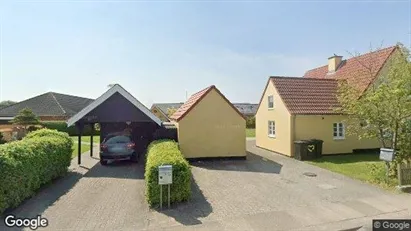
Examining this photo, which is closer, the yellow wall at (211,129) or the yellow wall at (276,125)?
the yellow wall at (211,129)

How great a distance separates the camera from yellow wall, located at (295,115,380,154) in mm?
18125

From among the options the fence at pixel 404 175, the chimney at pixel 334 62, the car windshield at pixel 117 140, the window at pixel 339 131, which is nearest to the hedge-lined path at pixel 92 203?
→ the car windshield at pixel 117 140

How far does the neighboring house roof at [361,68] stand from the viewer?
18719 mm

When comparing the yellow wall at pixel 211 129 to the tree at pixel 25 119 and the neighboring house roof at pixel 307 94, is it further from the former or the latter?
the tree at pixel 25 119

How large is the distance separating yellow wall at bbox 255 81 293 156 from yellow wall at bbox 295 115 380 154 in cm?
70

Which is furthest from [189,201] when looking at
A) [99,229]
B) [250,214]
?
[99,229]

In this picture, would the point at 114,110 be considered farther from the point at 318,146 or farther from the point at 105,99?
the point at 318,146

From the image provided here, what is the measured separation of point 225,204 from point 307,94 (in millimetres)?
13460

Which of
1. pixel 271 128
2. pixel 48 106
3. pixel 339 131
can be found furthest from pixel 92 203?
pixel 48 106

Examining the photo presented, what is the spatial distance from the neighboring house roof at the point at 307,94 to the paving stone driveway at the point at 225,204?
6.36m

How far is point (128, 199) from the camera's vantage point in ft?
29.7

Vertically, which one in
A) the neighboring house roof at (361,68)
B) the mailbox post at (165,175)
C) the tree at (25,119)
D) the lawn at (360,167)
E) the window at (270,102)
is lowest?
the lawn at (360,167)

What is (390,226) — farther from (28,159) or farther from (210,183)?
(28,159)

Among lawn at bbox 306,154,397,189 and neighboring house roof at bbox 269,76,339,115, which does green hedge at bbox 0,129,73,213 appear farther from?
neighboring house roof at bbox 269,76,339,115
